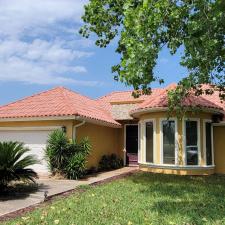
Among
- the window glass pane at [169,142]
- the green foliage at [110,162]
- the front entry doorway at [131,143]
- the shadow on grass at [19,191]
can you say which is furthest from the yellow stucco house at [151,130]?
the shadow on grass at [19,191]

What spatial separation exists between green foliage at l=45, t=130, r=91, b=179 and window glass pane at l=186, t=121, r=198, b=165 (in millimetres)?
5232

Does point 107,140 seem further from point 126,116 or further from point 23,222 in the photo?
point 23,222

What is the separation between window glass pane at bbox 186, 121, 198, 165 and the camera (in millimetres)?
16984

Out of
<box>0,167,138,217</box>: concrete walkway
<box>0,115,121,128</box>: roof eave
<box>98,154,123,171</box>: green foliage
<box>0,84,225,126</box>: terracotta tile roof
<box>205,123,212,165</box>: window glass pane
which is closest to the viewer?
<box>0,167,138,217</box>: concrete walkway

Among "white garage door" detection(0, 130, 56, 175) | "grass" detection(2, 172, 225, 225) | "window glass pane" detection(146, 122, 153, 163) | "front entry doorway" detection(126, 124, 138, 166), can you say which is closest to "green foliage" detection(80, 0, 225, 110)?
"grass" detection(2, 172, 225, 225)

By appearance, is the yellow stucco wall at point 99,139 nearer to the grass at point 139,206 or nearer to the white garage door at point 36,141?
the white garage door at point 36,141

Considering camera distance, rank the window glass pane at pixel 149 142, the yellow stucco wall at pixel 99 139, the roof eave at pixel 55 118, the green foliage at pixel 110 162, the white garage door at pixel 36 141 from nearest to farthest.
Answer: the roof eave at pixel 55 118
the white garage door at pixel 36 141
the window glass pane at pixel 149 142
the yellow stucco wall at pixel 99 139
the green foliage at pixel 110 162

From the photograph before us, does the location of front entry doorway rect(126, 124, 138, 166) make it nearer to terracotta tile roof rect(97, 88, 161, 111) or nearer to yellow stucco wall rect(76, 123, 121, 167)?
yellow stucco wall rect(76, 123, 121, 167)

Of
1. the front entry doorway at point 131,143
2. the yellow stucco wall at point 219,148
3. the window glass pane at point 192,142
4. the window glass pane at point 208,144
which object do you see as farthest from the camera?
the front entry doorway at point 131,143

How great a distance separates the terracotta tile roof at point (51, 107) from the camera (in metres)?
17.8

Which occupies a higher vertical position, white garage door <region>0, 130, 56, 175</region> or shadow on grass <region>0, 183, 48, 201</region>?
white garage door <region>0, 130, 56, 175</region>

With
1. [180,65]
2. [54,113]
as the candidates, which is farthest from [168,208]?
[54,113]

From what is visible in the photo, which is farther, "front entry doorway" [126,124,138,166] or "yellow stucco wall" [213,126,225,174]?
"front entry doorway" [126,124,138,166]

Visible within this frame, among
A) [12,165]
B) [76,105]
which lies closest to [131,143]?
[76,105]
